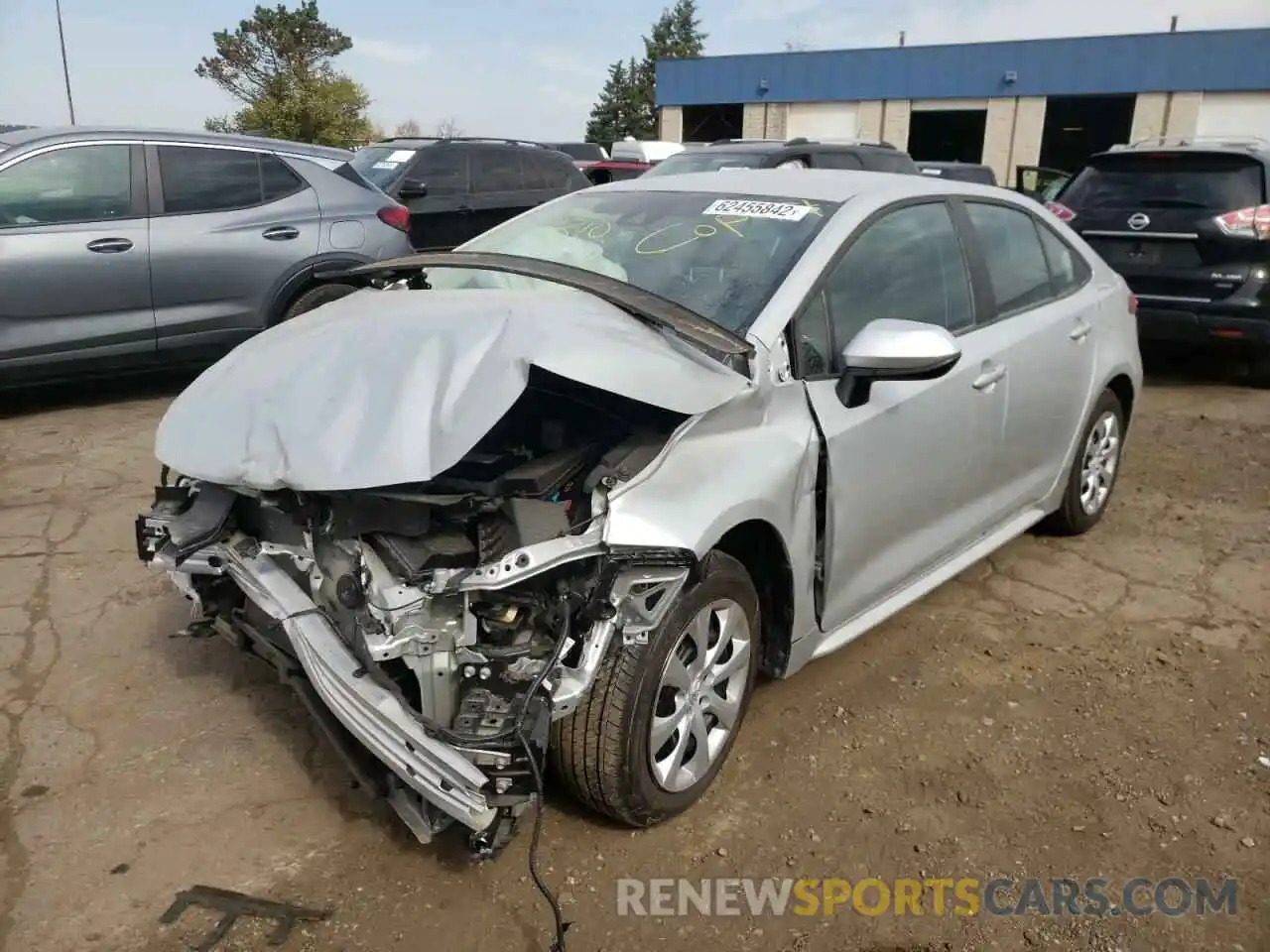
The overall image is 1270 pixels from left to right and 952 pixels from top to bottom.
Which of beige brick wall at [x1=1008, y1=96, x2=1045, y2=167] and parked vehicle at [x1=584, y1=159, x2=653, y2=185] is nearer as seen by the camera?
parked vehicle at [x1=584, y1=159, x2=653, y2=185]

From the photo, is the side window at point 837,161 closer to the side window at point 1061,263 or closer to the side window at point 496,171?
the side window at point 496,171

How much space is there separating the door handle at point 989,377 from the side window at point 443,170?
25.3 feet

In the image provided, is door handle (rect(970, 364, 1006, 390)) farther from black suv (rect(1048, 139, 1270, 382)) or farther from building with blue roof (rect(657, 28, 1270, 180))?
building with blue roof (rect(657, 28, 1270, 180))

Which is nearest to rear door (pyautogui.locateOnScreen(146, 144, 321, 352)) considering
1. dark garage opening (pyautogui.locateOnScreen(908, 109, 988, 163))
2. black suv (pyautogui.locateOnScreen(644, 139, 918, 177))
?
black suv (pyautogui.locateOnScreen(644, 139, 918, 177))

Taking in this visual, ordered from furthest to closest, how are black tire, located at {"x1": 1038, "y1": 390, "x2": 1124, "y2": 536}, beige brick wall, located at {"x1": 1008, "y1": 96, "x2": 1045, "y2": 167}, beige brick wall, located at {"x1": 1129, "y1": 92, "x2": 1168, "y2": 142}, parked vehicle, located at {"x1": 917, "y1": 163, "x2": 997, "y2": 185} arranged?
beige brick wall, located at {"x1": 1008, "y1": 96, "x2": 1045, "y2": 167} → beige brick wall, located at {"x1": 1129, "y1": 92, "x2": 1168, "y2": 142} → parked vehicle, located at {"x1": 917, "y1": 163, "x2": 997, "y2": 185} → black tire, located at {"x1": 1038, "y1": 390, "x2": 1124, "y2": 536}

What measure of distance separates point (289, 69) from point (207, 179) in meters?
31.6

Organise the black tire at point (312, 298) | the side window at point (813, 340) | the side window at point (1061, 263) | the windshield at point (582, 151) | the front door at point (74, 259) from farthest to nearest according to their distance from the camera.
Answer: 1. the windshield at point (582, 151)
2. the black tire at point (312, 298)
3. the front door at point (74, 259)
4. the side window at point (1061, 263)
5. the side window at point (813, 340)

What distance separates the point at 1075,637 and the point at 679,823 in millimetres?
1939

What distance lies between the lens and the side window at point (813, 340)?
294cm

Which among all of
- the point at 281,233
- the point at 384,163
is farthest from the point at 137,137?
the point at 384,163

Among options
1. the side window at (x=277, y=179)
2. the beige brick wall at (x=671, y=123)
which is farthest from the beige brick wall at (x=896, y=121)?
the side window at (x=277, y=179)

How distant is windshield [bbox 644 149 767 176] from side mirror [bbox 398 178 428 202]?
2273 mm

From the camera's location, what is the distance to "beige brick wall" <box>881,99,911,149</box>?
3394cm

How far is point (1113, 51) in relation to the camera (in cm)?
3016
